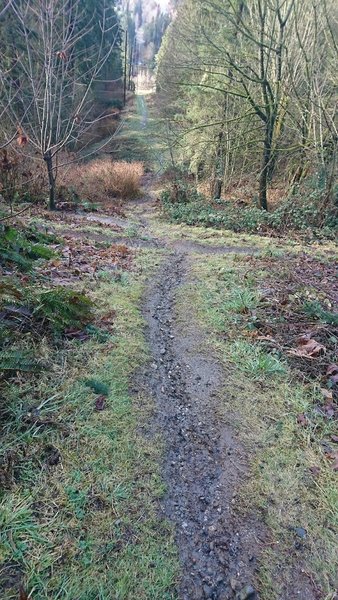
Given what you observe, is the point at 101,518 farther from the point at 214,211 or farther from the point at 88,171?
the point at 88,171

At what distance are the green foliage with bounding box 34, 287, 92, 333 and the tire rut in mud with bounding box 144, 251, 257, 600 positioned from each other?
2.82ft

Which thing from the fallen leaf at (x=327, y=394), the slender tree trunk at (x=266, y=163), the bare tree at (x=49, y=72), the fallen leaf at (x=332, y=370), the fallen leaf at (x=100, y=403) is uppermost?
the bare tree at (x=49, y=72)

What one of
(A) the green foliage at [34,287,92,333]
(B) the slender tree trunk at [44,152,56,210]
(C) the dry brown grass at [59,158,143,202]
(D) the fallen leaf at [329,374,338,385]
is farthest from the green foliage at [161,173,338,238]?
(A) the green foliage at [34,287,92,333]

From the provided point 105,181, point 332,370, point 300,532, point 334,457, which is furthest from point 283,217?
point 300,532

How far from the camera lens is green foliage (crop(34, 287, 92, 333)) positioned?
318 centimetres

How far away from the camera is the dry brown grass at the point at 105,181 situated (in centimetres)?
1361

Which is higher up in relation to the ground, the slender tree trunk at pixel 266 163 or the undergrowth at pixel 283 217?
the slender tree trunk at pixel 266 163

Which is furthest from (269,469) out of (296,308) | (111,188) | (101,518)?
(111,188)

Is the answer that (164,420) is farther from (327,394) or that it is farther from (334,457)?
(327,394)

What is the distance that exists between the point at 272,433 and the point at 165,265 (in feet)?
13.9

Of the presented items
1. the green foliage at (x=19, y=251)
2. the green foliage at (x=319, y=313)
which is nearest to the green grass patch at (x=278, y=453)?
the green foliage at (x=319, y=313)

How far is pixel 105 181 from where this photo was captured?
49.5 ft

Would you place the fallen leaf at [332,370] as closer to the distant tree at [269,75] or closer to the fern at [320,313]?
the fern at [320,313]

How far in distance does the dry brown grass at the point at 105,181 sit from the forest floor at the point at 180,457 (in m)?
10.1
